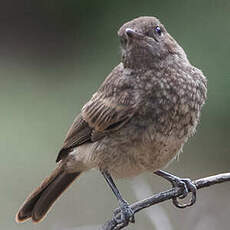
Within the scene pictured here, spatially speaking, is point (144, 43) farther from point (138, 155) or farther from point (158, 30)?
point (138, 155)

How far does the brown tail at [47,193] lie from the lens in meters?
6.48

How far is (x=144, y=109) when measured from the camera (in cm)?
583

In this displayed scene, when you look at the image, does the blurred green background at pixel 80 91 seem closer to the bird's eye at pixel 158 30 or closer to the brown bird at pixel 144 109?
the brown bird at pixel 144 109

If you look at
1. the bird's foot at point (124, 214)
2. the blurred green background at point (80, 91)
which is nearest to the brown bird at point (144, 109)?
the bird's foot at point (124, 214)

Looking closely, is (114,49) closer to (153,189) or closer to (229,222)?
(153,189)

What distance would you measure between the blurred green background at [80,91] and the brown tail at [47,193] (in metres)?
0.97

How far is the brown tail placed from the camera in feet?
21.3

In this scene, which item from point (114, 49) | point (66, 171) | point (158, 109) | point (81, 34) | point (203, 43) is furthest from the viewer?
point (81, 34)

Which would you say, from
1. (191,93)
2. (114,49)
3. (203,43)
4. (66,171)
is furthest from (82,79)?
(191,93)

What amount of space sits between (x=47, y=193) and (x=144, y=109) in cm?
118

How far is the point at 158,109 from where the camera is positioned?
579cm

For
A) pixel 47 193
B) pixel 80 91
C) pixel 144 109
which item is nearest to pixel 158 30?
pixel 144 109

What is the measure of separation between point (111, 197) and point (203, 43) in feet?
5.85

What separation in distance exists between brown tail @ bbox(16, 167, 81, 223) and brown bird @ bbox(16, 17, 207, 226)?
0.43 metres
